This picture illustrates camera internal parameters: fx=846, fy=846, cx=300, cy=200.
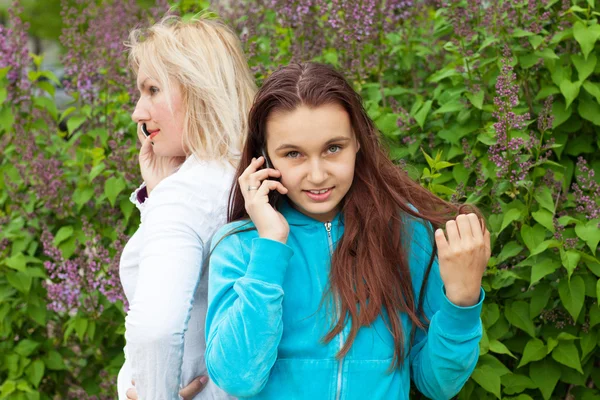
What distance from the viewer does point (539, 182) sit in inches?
123

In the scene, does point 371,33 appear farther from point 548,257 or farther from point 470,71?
point 548,257


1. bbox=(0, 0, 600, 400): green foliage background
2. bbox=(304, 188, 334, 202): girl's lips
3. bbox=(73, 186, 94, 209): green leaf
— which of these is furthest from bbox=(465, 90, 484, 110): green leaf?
bbox=(73, 186, 94, 209): green leaf

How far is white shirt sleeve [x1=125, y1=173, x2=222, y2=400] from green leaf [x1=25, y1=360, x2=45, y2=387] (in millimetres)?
1835

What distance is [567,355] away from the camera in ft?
9.84

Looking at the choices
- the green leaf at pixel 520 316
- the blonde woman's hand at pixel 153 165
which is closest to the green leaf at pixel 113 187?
the blonde woman's hand at pixel 153 165

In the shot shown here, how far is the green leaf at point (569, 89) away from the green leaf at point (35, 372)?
266cm

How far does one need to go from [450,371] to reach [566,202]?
49.8 inches

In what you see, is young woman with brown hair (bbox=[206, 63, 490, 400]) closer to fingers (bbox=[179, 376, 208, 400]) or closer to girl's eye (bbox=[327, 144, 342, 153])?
girl's eye (bbox=[327, 144, 342, 153])

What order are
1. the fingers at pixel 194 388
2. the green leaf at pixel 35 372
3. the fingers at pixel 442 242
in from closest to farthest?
1. the fingers at pixel 442 242
2. the fingers at pixel 194 388
3. the green leaf at pixel 35 372

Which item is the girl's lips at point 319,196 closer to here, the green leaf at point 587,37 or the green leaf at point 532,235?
the green leaf at point 532,235

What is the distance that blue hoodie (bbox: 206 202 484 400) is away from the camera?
2.04 meters

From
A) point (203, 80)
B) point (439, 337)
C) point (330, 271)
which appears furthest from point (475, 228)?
point (203, 80)

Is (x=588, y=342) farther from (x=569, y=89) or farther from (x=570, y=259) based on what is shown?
(x=569, y=89)

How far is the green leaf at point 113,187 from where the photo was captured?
3.69 metres
